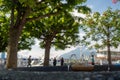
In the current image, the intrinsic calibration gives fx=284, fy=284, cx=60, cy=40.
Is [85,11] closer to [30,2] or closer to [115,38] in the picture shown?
[30,2]

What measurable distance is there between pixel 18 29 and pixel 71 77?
9.79 meters

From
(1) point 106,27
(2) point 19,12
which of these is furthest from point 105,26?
(2) point 19,12

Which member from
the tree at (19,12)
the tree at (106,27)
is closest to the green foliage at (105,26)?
the tree at (106,27)

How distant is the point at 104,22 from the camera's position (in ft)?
133

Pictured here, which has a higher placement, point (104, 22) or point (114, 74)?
point (104, 22)

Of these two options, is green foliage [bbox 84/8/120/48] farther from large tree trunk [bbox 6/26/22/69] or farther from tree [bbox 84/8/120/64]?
large tree trunk [bbox 6/26/22/69]

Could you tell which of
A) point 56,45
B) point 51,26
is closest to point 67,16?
point 51,26

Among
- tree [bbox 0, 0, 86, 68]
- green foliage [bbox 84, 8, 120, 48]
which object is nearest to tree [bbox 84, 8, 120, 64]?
green foliage [bbox 84, 8, 120, 48]

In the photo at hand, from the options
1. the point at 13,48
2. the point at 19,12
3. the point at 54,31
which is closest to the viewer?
the point at 13,48

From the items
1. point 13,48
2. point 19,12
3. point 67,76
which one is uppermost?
point 19,12

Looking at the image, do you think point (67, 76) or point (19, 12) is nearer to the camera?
point (67, 76)

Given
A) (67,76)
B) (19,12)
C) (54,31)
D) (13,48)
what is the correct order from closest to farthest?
1. (67,76)
2. (13,48)
3. (19,12)
4. (54,31)

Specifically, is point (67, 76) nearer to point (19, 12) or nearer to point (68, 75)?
point (68, 75)

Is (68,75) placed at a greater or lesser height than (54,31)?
lesser
